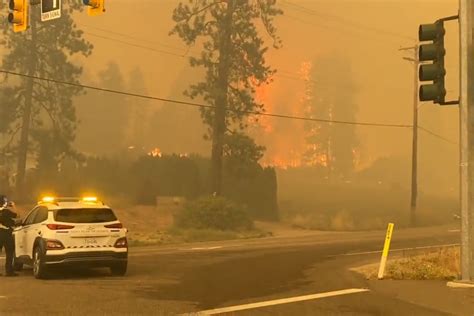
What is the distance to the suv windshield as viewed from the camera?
1362 cm

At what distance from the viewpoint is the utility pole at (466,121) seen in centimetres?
1211

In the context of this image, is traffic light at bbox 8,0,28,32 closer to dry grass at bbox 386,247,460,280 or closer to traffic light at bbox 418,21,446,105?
traffic light at bbox 418,21,446,105

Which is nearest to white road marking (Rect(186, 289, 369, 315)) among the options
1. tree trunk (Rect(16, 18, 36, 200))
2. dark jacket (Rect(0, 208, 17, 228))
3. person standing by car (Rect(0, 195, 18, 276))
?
person standing by car (Rect(0, 195, 18, 276))

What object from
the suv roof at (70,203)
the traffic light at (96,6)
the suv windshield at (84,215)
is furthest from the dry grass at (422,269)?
the traffic light at (96,6)

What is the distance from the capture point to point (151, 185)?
141ft

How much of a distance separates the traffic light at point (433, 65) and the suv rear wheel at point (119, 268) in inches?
288

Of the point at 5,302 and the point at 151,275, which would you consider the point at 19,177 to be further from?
the point at 5,302

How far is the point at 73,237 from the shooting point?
43.8 feet

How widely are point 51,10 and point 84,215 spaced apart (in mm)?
4643

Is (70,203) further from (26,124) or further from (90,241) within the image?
(26,124)

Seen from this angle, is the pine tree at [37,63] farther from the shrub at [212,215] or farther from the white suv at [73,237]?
the white suv at [73,237]

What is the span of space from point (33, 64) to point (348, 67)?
103545 mm

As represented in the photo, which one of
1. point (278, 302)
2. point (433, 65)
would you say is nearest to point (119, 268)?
point (278, 302)

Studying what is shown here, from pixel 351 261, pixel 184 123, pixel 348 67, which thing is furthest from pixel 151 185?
pixel 348 67
